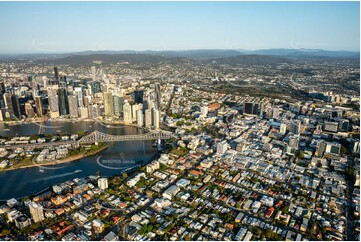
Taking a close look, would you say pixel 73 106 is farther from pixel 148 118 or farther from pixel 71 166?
pixel 71 166

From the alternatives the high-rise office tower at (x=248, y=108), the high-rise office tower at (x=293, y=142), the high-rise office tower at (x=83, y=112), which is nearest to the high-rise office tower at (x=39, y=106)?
the high-rise office tower at (x=83, y=112)

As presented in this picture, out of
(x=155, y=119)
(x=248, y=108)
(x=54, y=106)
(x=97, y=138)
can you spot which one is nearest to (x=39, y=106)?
(x=54, y=106)

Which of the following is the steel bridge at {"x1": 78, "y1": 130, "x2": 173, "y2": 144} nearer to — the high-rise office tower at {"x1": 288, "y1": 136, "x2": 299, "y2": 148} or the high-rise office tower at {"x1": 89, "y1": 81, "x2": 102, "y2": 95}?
the high-rise office tower at {"x1": 288, "y1": 136, "x2": 299, "y2": 148}

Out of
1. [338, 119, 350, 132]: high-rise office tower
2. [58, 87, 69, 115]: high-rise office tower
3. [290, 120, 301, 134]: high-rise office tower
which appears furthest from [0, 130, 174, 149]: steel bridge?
[338, 119, 350, 132]: high-rise office tower

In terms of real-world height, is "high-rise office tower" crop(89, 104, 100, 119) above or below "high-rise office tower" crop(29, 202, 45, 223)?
above

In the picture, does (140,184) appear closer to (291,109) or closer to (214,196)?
(214,196)

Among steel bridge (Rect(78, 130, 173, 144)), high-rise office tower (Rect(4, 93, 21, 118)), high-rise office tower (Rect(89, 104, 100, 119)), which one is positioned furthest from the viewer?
high-rise office tower (Rect(89, 104, 100, 119))

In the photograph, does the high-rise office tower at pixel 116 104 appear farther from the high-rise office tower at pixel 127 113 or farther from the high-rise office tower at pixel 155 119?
the high-rise office tower at pixel 155 119
